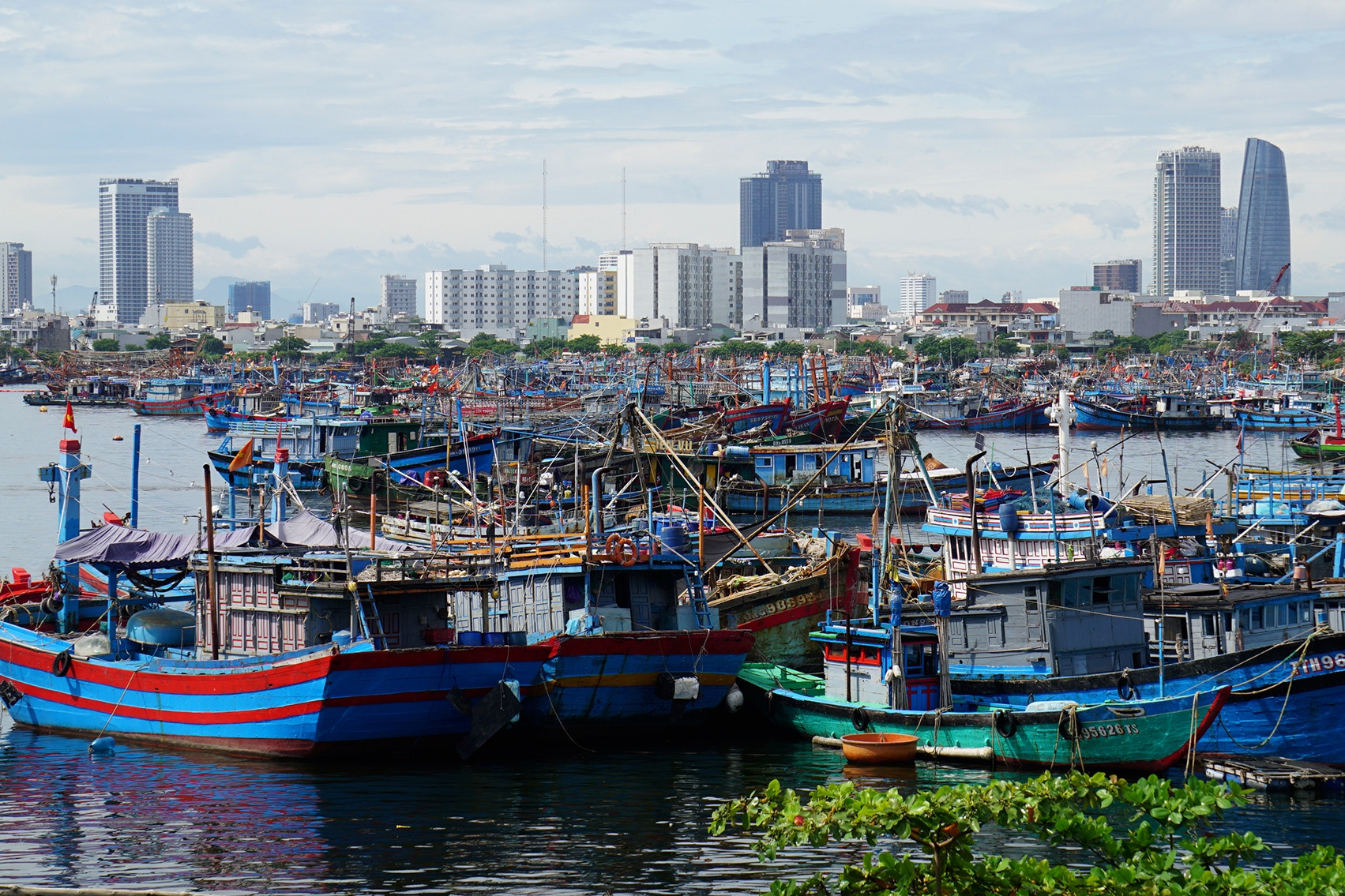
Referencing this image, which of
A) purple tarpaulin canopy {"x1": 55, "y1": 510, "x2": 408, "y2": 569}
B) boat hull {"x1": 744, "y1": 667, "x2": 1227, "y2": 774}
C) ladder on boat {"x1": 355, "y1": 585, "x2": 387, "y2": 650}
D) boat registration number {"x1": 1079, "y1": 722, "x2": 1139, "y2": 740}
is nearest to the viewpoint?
boat hull {"x1": 744, "y1": 667, "x2": 1227, "y2": 774}

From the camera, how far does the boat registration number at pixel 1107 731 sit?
88.0 ft

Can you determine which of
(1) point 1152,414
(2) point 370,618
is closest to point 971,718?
(2) point 370,618

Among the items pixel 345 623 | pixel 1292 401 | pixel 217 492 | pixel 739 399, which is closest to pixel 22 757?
pixel 345 623

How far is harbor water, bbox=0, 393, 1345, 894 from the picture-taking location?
2211 cm

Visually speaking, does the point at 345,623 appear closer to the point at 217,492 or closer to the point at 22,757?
the point at 22,757

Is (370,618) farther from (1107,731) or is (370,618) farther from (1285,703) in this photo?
(1285,703)

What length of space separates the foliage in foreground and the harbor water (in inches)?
317

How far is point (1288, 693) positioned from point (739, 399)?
3052 inches

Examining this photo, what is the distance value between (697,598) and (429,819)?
8.65 metres

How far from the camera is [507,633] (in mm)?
29375

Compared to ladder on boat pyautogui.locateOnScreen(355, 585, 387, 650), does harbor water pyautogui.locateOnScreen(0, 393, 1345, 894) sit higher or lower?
lower

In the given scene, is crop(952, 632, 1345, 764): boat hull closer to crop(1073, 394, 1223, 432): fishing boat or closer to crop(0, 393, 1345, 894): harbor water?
crop(0, 393, 1345, 894): harbor water

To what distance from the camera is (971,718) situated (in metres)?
27.7

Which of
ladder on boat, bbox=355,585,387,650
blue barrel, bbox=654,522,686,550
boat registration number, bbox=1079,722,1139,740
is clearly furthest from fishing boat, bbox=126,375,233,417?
boat registration number, bbox=1079,722,1139,740
